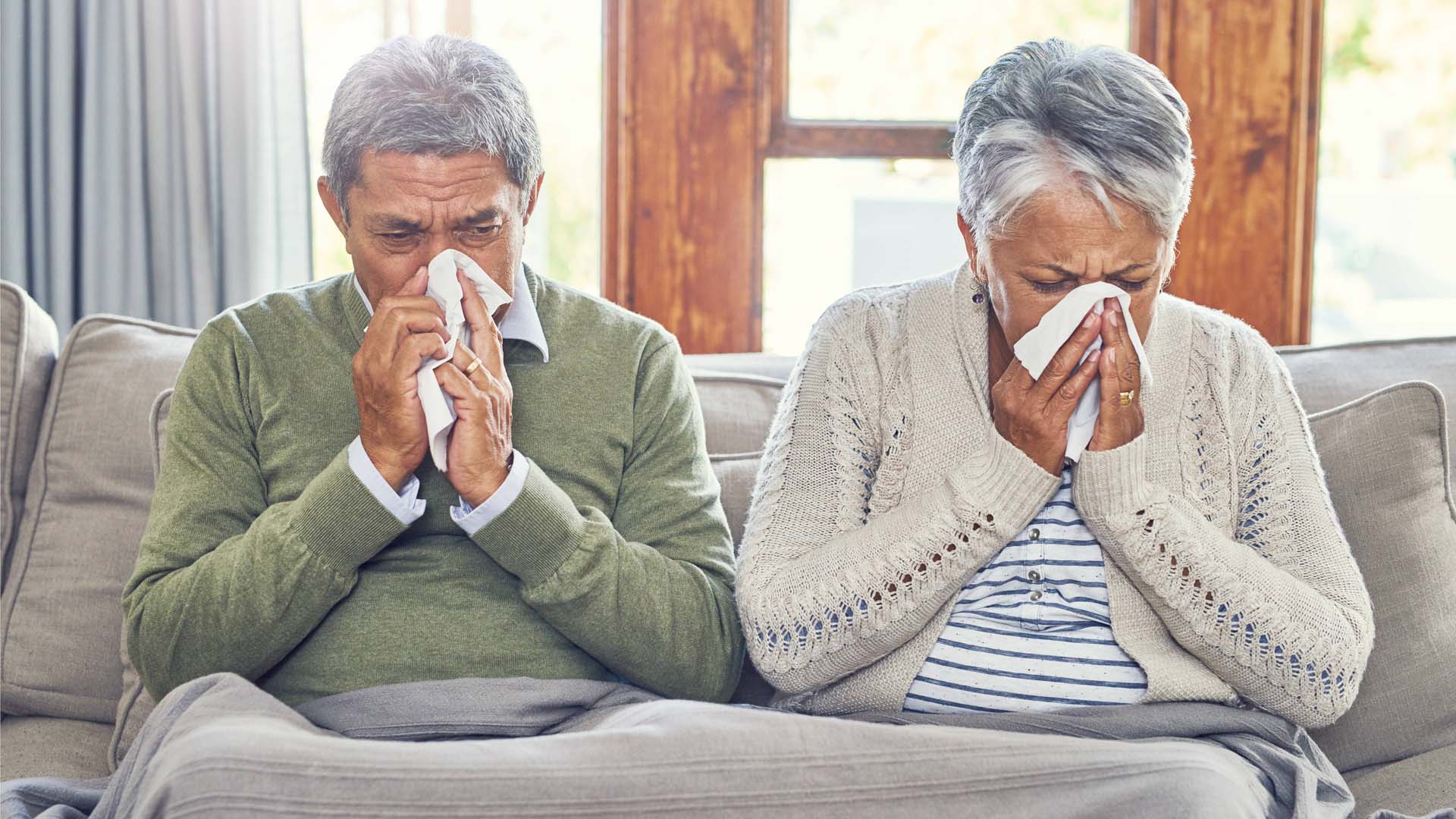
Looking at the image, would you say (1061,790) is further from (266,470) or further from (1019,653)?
(266,470)

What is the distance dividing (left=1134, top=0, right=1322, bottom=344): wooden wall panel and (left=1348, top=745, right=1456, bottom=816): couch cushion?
1.47 m

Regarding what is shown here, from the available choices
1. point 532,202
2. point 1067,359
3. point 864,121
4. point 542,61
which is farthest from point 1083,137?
point 542,61

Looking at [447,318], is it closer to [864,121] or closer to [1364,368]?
[1364,368]

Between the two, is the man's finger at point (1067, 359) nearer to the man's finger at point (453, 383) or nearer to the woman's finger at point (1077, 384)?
the woman's finger at point (1077, 384)

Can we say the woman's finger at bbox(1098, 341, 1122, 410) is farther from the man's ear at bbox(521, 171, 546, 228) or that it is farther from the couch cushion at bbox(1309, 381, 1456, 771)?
the man's ear at bbox(521, 171, 546, 228)

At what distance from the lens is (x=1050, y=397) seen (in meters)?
1.50

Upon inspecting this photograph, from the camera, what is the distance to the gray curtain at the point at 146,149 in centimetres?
281

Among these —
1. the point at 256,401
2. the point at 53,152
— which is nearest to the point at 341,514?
the point at 256,401

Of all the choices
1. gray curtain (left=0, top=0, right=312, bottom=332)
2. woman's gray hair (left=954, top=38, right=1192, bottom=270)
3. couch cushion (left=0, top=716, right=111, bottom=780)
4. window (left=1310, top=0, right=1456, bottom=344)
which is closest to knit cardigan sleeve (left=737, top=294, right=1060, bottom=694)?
woman's gray hair (left=954, top=38, right=1192, bottom=270)

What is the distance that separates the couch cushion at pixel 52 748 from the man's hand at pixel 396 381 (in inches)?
22.9

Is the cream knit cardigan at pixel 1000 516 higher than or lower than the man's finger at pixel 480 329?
lower

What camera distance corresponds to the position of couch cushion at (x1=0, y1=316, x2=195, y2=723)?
1771mm

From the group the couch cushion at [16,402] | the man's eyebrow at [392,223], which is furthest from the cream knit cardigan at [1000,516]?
the couch cushion at [16,402]

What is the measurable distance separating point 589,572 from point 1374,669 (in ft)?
3.22
